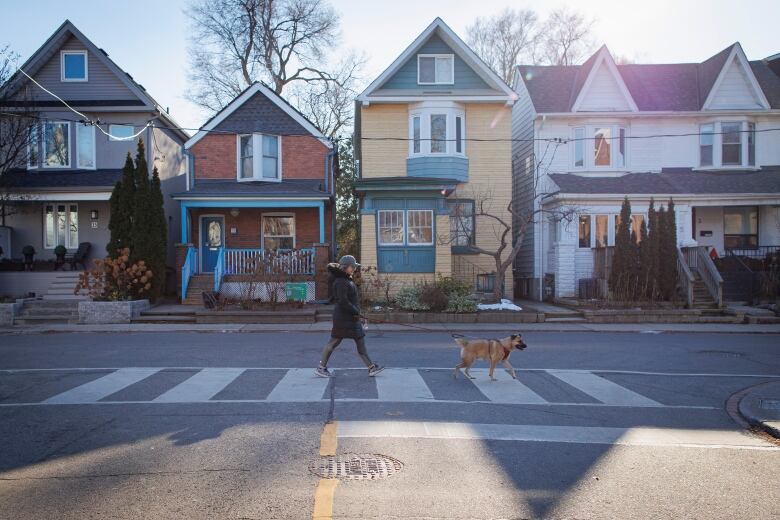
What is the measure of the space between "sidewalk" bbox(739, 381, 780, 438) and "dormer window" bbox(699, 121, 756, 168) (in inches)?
699

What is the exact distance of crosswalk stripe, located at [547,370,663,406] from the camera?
8172 millimetres

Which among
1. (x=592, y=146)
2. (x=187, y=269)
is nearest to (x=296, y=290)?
(x=187, y=269)

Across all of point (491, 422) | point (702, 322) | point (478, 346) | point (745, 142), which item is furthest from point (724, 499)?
point (745, 142)

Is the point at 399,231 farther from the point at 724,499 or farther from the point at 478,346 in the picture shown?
the point at 724,499

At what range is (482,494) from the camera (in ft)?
15.4

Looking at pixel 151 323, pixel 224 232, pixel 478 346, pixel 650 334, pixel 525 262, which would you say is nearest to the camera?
pixel 478 346

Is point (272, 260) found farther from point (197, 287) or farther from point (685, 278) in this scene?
point (685, 278)

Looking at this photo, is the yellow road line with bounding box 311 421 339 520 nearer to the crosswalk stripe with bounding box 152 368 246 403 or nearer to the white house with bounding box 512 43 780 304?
the crosswalk stripe with bounding box 152 368 246 403

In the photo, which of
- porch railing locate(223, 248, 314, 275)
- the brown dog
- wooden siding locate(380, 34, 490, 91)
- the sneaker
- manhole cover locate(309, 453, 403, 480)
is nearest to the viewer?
manhole cover locate(309, 453, 403, 480)

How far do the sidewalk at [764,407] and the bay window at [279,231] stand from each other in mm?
17878

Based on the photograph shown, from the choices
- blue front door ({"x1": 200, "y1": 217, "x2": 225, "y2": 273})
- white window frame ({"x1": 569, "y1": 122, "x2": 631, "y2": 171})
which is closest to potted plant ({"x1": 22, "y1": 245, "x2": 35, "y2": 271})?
blue front door ({"x1": 200, "y1": 217, "x2": 225, "y2": 273})

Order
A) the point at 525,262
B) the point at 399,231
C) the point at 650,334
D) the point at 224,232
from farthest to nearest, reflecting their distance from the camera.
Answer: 1. the point at 525,262
2. the point at 224,232
3. the point at 399,231
4. the point at 650,334

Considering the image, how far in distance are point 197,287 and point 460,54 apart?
12.7 meters

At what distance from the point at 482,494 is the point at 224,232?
20.8 meters
